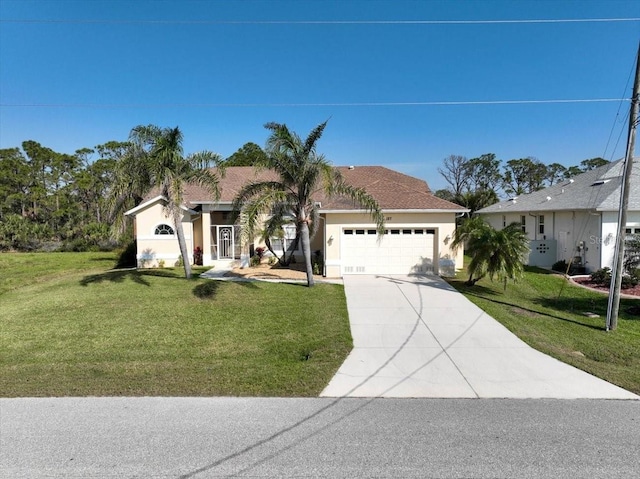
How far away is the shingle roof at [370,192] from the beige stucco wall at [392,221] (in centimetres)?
38

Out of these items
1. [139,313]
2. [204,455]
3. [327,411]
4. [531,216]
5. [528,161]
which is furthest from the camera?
[528,161]

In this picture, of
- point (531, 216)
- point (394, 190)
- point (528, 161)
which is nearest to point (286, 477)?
point (394, 190)

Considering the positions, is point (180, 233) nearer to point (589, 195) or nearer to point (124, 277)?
point (124, 277)

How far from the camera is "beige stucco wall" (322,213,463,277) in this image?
52.3 feet

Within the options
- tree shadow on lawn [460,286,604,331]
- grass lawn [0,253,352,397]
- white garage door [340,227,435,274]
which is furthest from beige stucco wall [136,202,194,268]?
tree shadow on lawn [460,286,604,331]

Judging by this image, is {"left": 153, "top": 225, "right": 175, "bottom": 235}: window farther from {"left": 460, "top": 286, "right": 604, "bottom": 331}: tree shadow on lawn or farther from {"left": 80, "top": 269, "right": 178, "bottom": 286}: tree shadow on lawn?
{"left": 460, "top": 286, "right": 604, "bottom": 331}: tree shadow on lawn

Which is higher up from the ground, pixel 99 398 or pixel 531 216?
pixel 531 216

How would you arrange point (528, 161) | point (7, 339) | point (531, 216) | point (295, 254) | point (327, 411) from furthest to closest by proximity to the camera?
point (528, 161)
point (531, 216)
point (295, 254)
point (7, 339)
point (327, 411)

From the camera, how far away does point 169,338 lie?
8.40 meters

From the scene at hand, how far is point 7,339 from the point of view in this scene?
8.23 m

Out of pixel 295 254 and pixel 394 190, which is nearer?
pixel 394 190

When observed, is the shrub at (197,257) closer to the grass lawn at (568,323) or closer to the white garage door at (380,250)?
the white garage door at (380,250)

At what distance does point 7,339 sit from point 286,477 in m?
7.89

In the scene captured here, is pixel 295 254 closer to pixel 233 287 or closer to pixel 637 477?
pixel 233 287
